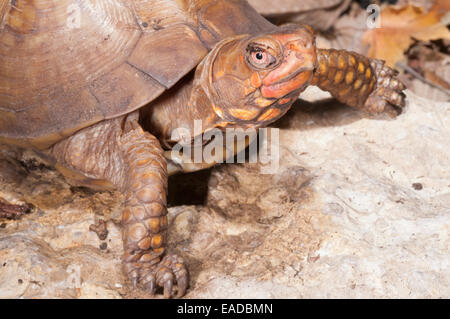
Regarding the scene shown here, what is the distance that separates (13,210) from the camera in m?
2.34

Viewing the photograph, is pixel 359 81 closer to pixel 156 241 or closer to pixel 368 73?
pixel 368 73

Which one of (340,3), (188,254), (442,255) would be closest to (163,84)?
(188,254)

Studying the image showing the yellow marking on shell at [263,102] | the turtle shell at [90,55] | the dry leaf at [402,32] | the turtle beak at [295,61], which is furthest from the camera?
the dry leaf at [402,32]

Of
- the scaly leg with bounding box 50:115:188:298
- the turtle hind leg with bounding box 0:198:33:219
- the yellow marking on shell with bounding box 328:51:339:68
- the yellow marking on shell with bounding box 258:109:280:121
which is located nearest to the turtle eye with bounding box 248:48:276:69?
the yellow marking on shell with bounding box 258:109:280:121

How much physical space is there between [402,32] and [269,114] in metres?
2.45

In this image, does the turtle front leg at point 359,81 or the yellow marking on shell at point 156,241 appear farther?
the turtle front leg at point 359,81

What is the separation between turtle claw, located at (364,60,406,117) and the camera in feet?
9.57

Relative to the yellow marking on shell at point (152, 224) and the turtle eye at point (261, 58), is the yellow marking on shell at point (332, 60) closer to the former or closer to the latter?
the turtle eye at point (261, 58)

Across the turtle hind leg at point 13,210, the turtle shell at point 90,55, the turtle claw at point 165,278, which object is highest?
the turtle shell at point 90,55

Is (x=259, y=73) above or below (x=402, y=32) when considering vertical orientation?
below

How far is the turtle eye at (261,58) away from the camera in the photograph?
1.88 metres

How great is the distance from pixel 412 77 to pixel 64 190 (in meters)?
3.04

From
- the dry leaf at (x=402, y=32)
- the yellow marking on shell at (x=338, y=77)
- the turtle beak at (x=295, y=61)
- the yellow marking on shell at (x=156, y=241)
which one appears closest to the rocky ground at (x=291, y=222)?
the yellow marking on shell at (x=156, y=241)

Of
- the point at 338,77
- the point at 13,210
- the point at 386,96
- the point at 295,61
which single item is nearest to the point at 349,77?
the point at 338,77
